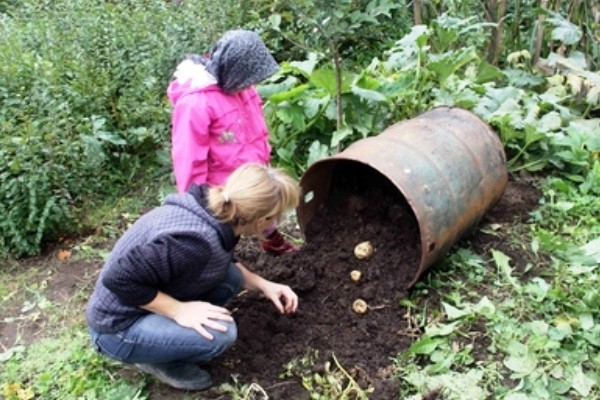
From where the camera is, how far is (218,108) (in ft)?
9.62

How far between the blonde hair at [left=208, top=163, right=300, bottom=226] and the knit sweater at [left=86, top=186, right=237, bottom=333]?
0.23 feet

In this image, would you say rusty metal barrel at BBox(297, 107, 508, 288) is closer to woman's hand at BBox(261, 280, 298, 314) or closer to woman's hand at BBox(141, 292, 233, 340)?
woman's hand at BBox(261, 280, 298, 314)

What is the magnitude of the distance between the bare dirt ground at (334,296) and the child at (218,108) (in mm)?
533

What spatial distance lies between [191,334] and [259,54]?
120 cm

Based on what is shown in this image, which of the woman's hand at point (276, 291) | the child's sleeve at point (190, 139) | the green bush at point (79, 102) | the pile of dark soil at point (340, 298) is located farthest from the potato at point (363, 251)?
the green bush at point (79, 102)

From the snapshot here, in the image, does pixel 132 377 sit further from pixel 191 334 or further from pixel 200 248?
pixel 200 248

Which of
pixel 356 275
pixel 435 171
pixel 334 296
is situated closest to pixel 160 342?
pixel 334 296

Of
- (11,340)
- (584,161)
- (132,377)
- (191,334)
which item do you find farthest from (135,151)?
(584,161)

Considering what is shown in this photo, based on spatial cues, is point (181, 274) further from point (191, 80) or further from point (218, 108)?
point (191, 80)

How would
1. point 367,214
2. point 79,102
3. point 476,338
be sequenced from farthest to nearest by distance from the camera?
point 79,102, point 367,214, point 476,338

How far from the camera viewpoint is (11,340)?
3.11 meters

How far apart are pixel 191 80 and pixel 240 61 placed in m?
0.28

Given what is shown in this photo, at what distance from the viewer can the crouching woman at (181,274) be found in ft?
7.23

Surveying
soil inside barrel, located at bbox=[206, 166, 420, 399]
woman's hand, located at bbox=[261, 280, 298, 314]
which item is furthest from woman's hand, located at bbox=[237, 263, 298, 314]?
soil inside barrel, located at bbox=[206, 166, 420, 399]
